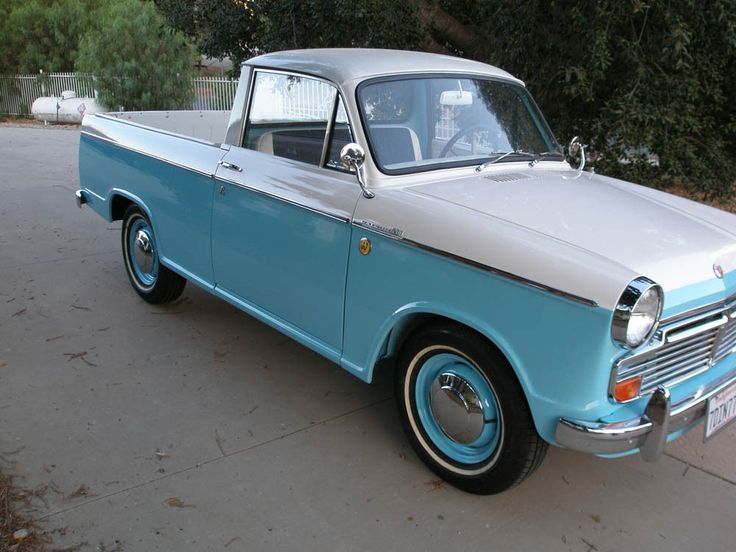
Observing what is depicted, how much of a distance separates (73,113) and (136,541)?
2133 cm

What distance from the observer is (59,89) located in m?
24.2

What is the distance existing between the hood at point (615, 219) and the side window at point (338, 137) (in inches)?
19.0

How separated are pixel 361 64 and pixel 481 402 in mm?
1860

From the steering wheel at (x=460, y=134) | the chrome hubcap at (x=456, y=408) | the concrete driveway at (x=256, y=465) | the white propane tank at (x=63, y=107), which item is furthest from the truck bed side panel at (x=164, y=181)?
the white propane tank at (x=63, y=107)

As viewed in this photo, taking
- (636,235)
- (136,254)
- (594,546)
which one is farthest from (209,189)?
(594,546)

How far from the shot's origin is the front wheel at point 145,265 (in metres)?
5.16

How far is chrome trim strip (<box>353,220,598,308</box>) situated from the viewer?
2.51m

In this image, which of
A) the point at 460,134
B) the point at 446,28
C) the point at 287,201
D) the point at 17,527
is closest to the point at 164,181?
the point at 287,201

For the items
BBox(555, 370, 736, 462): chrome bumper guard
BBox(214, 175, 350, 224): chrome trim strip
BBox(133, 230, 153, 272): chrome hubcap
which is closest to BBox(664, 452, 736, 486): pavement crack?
BBox(555, 370, 736, 462): chrome bumper guard

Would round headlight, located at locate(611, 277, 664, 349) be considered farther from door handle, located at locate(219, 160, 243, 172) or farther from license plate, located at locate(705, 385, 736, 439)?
door handle, located at locate(219, 160, 243, 172)

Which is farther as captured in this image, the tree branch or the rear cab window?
the tree branch

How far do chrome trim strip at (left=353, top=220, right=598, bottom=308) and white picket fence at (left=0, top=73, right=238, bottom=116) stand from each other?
697 inches

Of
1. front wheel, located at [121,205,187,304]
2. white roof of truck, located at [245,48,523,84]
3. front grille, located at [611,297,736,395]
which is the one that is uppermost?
white roof of truck, located at [245,48,523,84]

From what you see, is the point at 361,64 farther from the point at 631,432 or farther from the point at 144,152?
the point at 631,432
